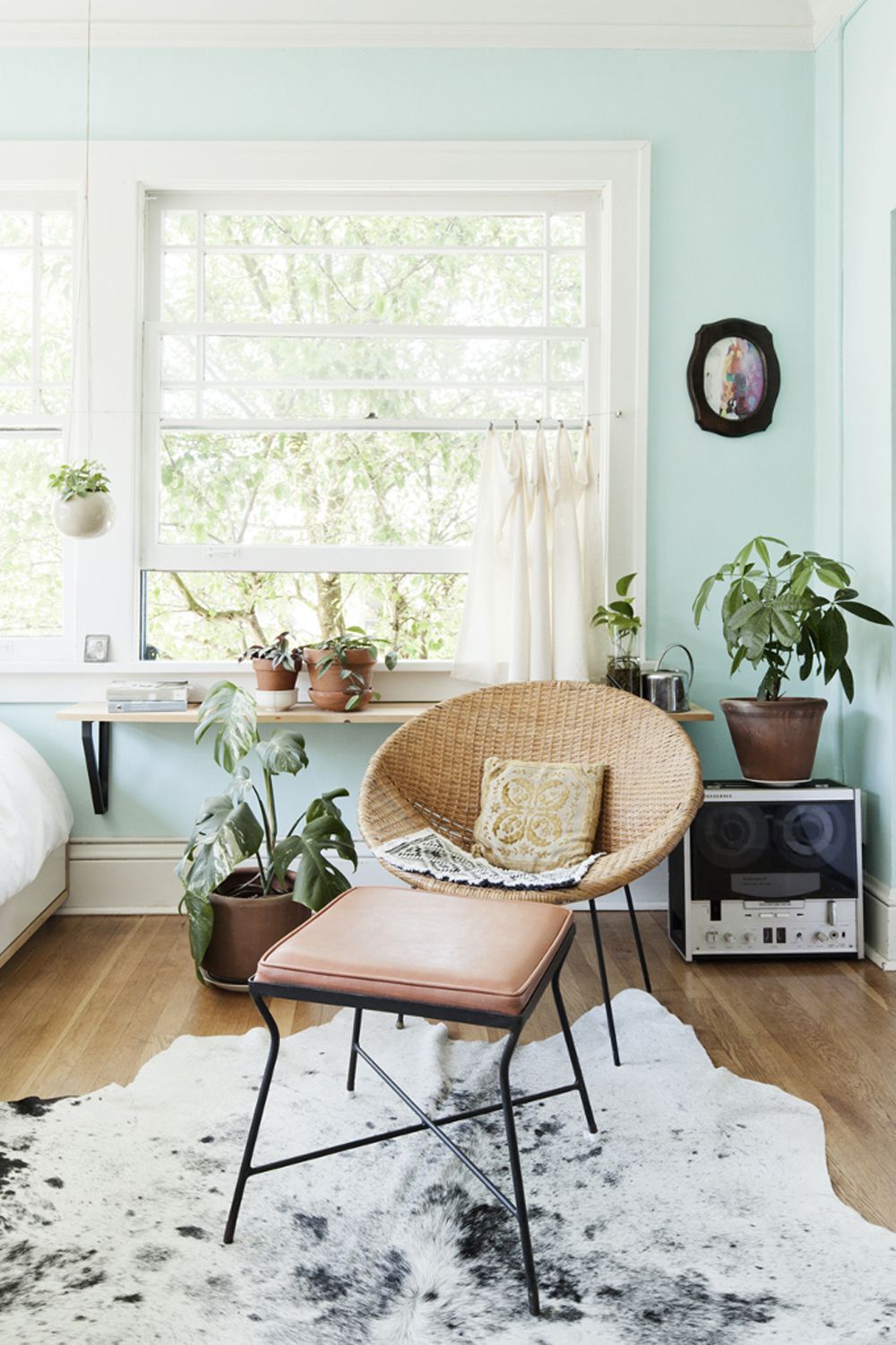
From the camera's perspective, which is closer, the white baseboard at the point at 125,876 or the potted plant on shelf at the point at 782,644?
the potted plant on shelf at the point at 782,644

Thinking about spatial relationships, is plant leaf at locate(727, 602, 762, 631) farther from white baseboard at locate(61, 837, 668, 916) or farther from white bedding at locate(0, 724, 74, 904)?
white bedding at locate(0, 724, 74, 904)

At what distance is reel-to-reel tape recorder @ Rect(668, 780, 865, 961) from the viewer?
9.96 feet

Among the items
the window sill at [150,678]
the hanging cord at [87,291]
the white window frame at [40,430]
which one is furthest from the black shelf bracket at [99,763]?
the hanging cord at [87,291]

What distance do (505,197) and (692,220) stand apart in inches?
24.8

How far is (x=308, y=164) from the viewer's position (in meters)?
3.39

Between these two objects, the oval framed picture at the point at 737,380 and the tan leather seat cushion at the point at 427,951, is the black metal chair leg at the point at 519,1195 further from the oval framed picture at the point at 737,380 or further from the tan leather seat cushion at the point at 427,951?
the oval framed picture at the point at 737,380

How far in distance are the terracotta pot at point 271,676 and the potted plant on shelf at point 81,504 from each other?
0.62m

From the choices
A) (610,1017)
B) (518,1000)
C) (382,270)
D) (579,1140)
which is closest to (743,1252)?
(579,1140)

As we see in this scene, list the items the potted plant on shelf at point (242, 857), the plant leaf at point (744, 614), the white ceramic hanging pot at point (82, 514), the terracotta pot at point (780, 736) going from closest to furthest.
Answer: the potted plant on shelf at point (242, 857)
the white ceramic hanging pot at point (82, 514)
the plant leaf at point (744, 614)
the terracotta pot at point (780, 736)

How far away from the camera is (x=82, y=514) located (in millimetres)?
2855

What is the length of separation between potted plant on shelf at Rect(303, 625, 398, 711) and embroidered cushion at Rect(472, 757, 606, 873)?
2.23ft

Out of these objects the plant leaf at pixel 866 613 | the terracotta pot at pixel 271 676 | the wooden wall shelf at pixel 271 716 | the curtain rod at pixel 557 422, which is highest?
the curtain rod at pixel 557 422

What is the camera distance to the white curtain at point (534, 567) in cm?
329

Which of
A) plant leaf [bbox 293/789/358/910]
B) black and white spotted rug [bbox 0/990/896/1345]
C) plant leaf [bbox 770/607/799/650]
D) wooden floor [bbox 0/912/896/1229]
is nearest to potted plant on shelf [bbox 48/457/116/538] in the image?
plant leaf [bbox 293/789/358/910]
